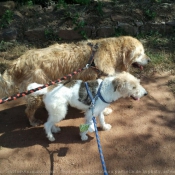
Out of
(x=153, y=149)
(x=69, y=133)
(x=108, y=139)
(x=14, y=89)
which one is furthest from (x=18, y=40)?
(x=153, y=149)

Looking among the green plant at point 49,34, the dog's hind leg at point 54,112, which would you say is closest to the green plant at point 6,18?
the green plant at point 49,34

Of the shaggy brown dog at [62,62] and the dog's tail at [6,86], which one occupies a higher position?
the shaggy brown dog at [62,62]

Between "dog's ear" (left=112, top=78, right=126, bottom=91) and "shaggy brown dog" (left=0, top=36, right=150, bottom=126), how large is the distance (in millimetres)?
739

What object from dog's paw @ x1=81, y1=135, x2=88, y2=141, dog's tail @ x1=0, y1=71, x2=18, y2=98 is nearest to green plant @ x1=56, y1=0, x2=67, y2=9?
dog's tail @ x1=0, y1=71, x2=18, y2=98

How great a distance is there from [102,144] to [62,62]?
5.67 feet

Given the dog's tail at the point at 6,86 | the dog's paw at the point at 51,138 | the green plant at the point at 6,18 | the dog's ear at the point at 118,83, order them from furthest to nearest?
1. the green plant at the point at 6,18
2. the dog's tail at the point at 6,86
3. the dog's paw at the point at 51,138
4. the dog's ear at the point at 118,83

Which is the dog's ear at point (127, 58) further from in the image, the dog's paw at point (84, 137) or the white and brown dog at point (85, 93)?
the dog's paw at point (84, 137)

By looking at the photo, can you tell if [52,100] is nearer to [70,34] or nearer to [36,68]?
[36,68]

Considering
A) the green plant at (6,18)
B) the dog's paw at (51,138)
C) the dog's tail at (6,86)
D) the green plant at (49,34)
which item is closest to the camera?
the dog's paw at (51,138)

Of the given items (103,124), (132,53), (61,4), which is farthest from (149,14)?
(103,124)

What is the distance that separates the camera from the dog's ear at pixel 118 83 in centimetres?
390

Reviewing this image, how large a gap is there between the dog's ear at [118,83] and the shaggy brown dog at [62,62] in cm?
74

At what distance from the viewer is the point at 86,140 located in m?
4.40

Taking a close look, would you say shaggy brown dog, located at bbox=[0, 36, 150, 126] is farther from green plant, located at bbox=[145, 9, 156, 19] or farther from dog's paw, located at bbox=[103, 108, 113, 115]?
green plant, located at bbox=[145, 9, 156, 19]
